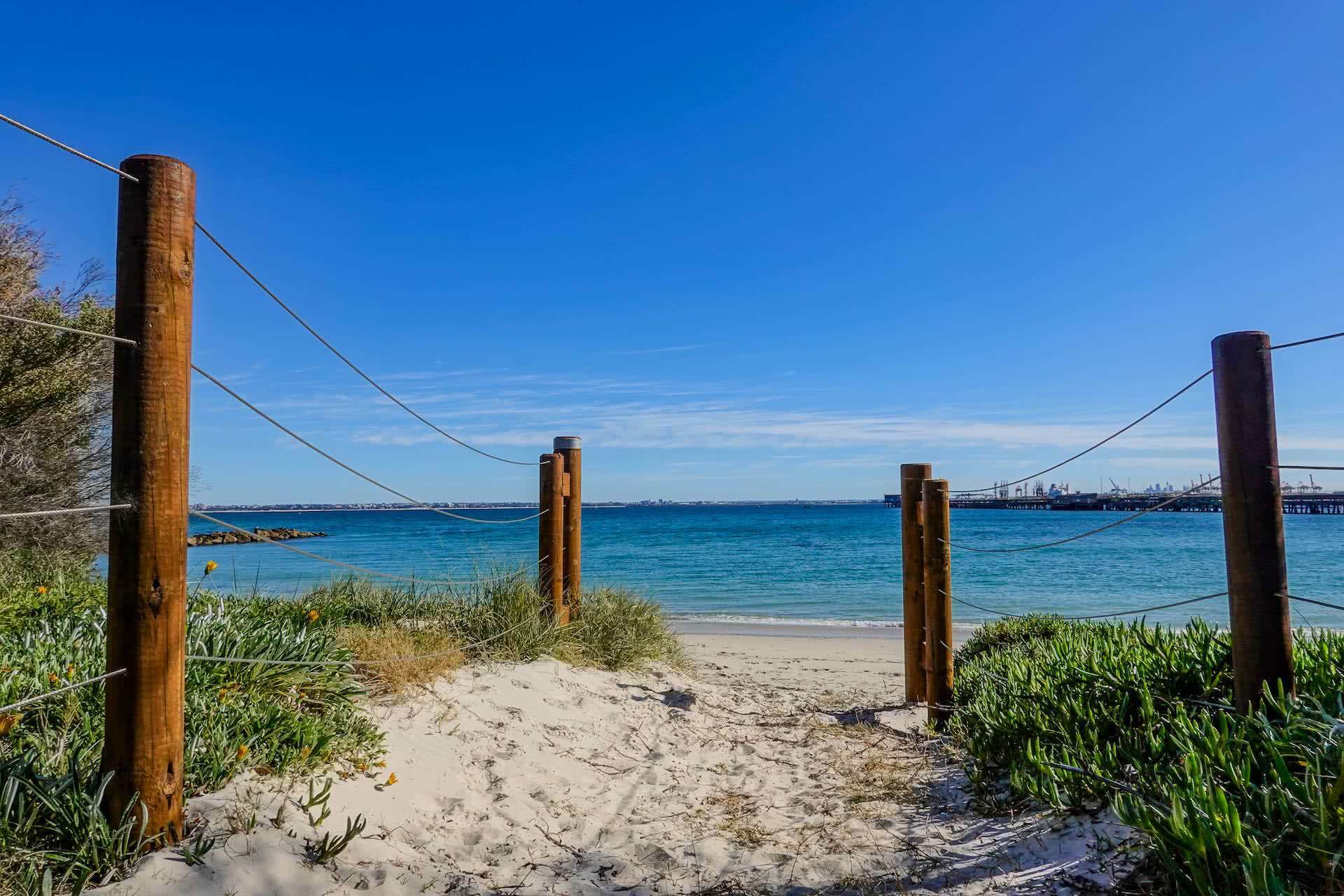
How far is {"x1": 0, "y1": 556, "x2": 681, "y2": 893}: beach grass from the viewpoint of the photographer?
268cm

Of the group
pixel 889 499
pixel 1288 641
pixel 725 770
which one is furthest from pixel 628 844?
pixel 889 499

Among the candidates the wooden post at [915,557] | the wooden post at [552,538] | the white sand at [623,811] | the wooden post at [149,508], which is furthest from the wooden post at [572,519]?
the wooden post at [149,508]

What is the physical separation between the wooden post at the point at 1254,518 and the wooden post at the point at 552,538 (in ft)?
17.0

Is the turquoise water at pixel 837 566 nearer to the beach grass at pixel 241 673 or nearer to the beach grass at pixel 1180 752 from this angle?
the beach grass at pixel 241 673

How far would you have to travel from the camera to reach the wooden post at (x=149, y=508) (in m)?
2.67

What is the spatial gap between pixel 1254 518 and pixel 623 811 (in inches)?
129

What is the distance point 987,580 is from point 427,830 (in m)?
24.8

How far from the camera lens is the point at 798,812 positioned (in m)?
4.02

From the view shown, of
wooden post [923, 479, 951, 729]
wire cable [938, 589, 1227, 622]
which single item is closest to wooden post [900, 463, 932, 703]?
wooden post [923, 479, 951, 729]

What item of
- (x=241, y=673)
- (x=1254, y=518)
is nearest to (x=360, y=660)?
(x=241, y=673)

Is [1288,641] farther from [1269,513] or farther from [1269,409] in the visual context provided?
[1269,409]

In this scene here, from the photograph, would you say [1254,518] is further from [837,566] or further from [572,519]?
[837,566]

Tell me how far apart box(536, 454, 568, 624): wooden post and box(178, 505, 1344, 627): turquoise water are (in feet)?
1.49

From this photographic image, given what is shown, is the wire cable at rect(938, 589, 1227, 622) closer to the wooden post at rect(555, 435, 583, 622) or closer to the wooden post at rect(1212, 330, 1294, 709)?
the wooden post at rect(1212, 330, 1294, 709)
